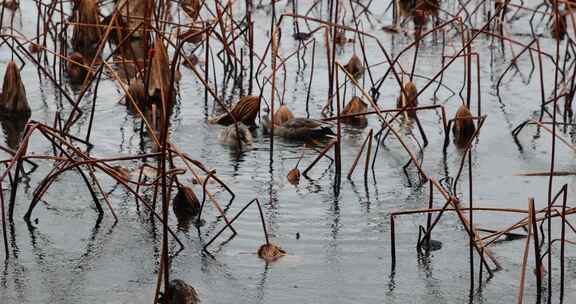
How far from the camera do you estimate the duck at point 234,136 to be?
527 cm

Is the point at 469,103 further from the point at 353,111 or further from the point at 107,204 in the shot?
the point at 107,204

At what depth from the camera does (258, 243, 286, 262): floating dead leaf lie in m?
3.76

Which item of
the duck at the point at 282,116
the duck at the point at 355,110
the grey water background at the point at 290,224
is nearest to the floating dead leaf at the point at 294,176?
the grey water background at the point at 290,224

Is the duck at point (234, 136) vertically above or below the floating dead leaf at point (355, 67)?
below

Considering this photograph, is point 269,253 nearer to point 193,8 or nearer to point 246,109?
point 246,109

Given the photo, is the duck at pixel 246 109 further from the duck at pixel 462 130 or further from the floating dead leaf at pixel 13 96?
the floating dead leaf at pixel 13 96

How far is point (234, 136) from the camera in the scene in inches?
208

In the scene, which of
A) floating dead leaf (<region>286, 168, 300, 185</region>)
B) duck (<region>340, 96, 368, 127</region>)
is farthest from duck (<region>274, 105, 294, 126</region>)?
floating dead leaf (<region>286, 168, 300, 185</region>)

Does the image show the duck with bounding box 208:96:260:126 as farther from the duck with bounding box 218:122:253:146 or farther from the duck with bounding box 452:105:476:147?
the duck with bounding box 452:105:476:147

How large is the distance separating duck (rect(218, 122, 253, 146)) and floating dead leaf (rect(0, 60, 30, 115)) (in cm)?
106

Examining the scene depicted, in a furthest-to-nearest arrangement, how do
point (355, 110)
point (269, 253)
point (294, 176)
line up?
point (355, 110) → point (294, 176) → point (269, 253)

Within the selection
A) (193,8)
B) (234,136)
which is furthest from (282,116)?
(193,8)

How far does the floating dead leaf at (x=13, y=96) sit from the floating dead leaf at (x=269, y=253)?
2275mm

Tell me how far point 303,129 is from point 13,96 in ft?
4.86
